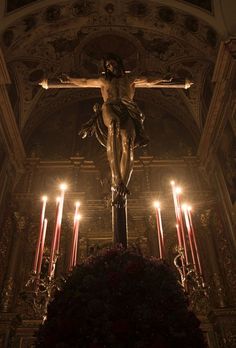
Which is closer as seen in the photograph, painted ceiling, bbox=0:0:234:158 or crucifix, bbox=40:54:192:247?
crucifix, bbox=40:54:192:247

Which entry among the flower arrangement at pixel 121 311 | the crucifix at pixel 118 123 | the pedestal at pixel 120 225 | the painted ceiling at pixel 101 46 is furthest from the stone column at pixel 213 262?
the flower arrangement at pixel 121 311

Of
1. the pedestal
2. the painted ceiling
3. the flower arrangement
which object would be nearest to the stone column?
the painted ceiling

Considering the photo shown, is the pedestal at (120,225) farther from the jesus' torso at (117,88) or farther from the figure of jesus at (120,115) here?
the jesus' torso at (117,88)

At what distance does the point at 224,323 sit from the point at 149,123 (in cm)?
695

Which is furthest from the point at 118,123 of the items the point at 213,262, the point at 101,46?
the point at 101,46

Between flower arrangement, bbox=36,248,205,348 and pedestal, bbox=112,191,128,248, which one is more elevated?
pedestal, bbox=112,191,128,248

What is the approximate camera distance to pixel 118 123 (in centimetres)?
413

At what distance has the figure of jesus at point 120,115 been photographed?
149 inches

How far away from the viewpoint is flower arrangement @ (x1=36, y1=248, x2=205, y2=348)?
66.7 inches

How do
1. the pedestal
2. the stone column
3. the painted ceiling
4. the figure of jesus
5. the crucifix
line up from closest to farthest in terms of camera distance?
the pedestal
the crucifix
the figure of jesus
the stone column
the painted ceiling

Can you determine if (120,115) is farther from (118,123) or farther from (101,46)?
(101,46)

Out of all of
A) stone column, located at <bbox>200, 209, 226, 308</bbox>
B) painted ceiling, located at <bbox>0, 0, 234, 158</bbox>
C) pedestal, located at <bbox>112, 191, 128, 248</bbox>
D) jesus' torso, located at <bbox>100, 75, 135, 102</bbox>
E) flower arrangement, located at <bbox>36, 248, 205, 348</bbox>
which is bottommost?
flower arrangement, located at <bbox>36, 248, 205, 348</bbox>

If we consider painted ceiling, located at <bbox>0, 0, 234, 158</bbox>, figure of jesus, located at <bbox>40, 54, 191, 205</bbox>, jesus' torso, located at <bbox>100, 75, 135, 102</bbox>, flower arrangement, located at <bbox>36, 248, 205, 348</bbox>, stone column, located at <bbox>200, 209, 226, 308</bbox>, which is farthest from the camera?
painted ceiling, located at <bbox>0, 0, 234, 158</bbox>

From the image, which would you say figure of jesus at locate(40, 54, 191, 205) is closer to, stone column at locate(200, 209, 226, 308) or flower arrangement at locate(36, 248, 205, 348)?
flower arrangement at locate(36, 248, 205, 348)
